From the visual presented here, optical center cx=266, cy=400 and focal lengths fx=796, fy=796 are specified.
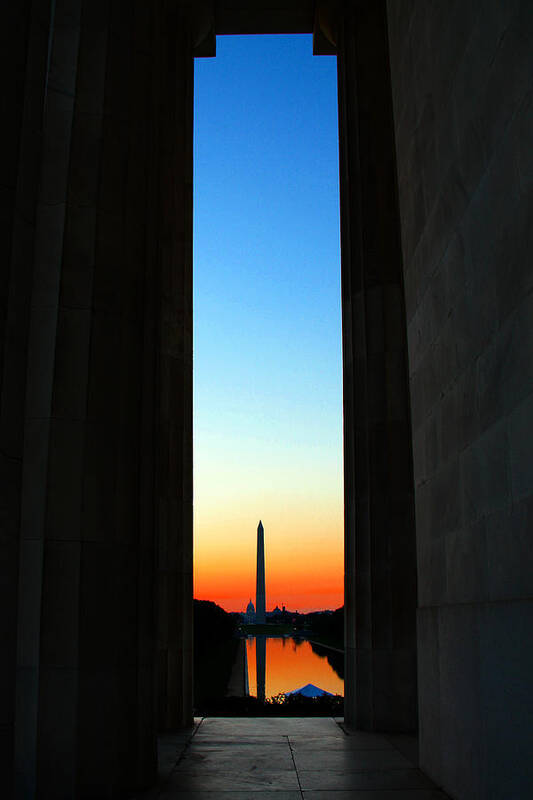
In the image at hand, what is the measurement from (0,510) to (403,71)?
16.1 meters

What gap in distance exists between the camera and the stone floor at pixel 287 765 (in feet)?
51.3

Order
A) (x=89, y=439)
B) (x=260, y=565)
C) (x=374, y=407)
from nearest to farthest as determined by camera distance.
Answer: (x=89, y=439) < (x=374, y=407) < (x=260, y=565)

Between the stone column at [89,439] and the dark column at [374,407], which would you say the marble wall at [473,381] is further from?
the dark column at [374,407]

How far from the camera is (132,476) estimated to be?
16672 millimetres

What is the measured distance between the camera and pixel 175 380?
27859 mm

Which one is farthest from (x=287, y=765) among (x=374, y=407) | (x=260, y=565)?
(x=260, y=565)

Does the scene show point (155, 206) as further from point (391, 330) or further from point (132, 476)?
point (391, 330)

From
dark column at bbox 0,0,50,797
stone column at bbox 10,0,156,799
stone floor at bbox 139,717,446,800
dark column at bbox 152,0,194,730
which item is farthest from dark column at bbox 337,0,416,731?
dark column at bbox 0,0,50,797

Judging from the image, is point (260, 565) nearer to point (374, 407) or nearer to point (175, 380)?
point (175, 380)

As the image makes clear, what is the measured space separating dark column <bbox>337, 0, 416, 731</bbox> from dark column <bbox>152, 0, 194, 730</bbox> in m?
A: 5.47

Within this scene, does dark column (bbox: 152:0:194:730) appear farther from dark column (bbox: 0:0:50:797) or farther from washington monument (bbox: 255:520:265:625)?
washington monument (bbox: 255:520:265:625)

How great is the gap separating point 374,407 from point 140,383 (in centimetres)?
1146

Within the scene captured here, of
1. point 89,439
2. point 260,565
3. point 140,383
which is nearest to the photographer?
point 89,439

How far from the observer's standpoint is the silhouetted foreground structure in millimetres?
11469
